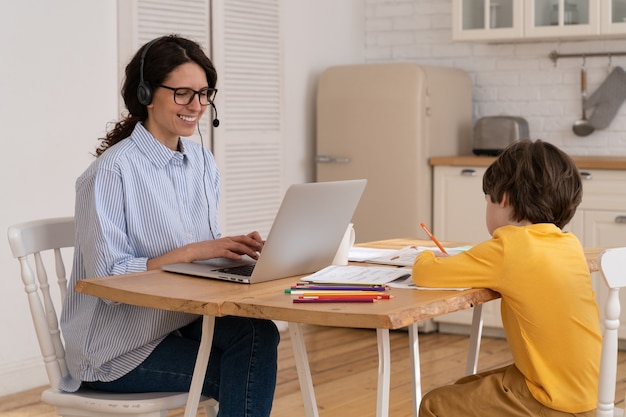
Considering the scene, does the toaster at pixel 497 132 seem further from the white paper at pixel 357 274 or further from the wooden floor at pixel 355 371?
the white paper at pixel 357 274

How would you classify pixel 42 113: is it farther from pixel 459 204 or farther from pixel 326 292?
pixel 326 292

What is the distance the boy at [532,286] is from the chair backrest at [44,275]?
2.86 ft

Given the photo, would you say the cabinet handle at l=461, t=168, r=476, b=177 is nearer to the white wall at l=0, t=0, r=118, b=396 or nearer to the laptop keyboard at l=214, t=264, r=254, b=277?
the white wall at l=0, t=0, r=118, b=396

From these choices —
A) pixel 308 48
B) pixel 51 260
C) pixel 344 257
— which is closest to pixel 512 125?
pixel 308 48

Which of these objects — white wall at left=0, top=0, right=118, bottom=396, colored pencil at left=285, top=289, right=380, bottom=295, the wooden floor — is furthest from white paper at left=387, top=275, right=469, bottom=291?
white wall at left=0, top=0, right=118, bottom=396

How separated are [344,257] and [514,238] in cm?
49

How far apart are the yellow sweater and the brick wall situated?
308 cm

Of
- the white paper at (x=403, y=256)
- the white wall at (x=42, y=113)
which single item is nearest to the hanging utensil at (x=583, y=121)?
the white wall at (x=42, y=113)

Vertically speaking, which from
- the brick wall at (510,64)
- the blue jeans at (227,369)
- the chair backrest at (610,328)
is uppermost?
the brick wall at (510,64)

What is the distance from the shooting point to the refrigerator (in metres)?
4.91

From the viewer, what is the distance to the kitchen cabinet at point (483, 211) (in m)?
4.49

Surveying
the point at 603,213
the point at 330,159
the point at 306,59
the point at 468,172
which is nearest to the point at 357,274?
the point at 603,213

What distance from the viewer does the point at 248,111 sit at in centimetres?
480

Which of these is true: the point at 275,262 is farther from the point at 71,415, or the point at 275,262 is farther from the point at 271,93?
the point at 271,93
